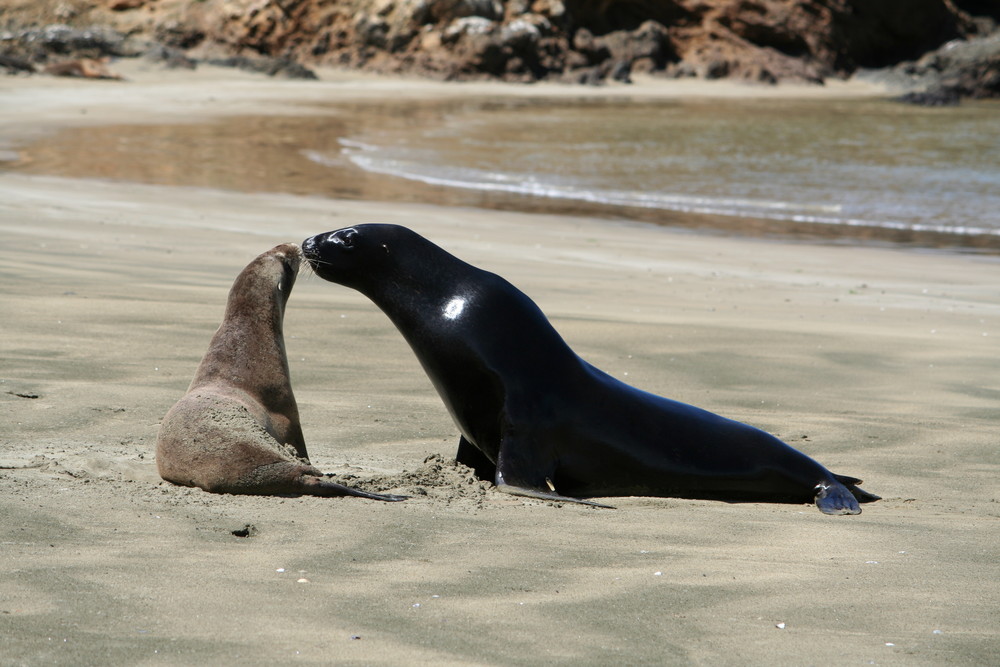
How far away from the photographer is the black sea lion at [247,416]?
311 cm

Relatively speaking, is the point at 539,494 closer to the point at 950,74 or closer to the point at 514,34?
the point at 514,34

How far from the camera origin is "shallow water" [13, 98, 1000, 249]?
523 inches

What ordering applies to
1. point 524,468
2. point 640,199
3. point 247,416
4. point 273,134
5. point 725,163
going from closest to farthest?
point 247,416
point 524,468
point 640,199
point 725,163
point 273,134

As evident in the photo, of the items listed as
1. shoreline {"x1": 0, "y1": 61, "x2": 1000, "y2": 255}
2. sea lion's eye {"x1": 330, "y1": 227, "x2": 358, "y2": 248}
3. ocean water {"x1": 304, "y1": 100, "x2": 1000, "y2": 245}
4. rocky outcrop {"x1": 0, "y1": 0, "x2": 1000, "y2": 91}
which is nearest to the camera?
sea lion's eye {"x1": 330, "y1": 227, "x2": 358, "y2": 248}

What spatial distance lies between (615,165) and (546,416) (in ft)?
48.1

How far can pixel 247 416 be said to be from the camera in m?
3.23

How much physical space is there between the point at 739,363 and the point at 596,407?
201cm

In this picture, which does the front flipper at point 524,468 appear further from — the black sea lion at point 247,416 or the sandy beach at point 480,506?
the black sea lion at point 247,416

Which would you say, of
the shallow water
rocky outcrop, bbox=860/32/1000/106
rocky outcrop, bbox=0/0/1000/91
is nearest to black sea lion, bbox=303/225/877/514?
the shallow water

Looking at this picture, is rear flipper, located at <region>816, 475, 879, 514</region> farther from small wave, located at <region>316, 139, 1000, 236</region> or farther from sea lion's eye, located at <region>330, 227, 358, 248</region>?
small wave, located at <region>316, 139, 1000, 236</region>

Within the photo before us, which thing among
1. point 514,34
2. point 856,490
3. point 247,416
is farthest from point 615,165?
point 514,34

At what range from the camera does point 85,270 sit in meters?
6.60

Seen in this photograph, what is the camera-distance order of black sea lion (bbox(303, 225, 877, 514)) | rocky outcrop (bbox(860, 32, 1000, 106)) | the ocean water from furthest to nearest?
1. rocky outcrop (bbox(860, 32, 1000, 106))
2. the ocean water
3. black sea lion (bbox(303, 225, 877, 514))

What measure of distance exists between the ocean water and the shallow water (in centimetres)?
3
